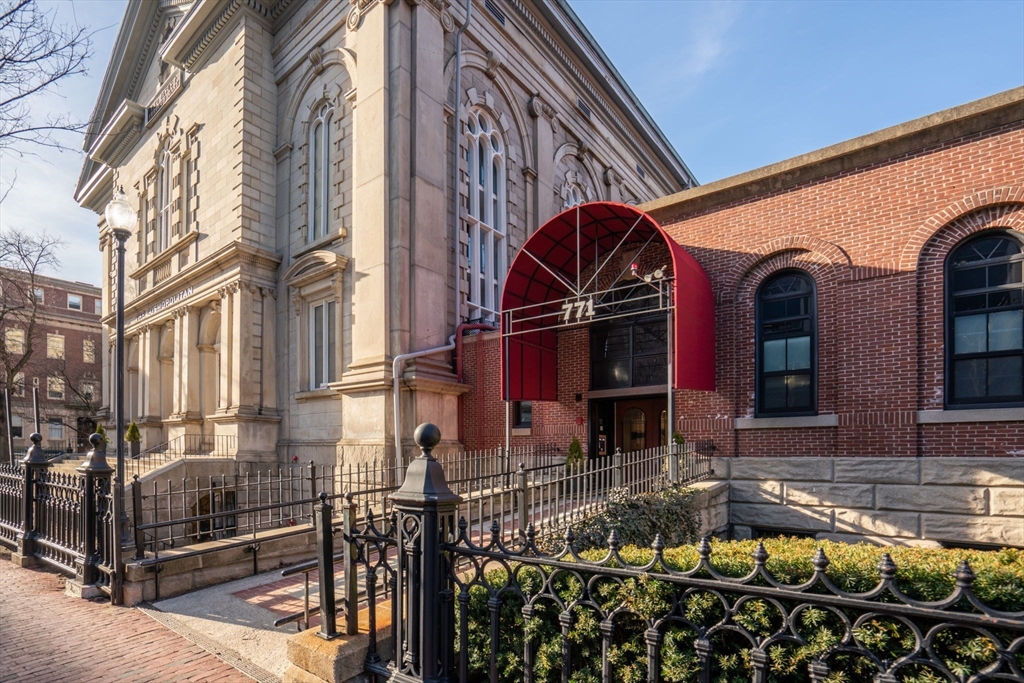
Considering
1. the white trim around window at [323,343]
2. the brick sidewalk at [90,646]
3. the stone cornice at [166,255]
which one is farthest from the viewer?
the stone cornice at [166,255]

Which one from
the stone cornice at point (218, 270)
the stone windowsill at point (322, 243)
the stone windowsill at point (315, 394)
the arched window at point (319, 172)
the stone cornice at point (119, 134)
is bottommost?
the stone windowsill at point (315, 394)

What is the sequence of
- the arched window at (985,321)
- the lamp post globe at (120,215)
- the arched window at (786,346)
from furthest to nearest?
the arched window at (786,346)
the arched window at (985,321)
the lamp post globe at (120,215)

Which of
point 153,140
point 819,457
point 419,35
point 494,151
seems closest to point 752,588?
point 819,457

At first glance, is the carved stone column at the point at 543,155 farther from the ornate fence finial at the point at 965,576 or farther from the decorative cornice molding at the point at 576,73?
the ornate fence finial at the point at 965,576

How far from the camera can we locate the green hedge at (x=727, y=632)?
311cm

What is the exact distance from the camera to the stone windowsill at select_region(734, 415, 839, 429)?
10688mm

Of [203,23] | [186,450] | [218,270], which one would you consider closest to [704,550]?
[218,270]

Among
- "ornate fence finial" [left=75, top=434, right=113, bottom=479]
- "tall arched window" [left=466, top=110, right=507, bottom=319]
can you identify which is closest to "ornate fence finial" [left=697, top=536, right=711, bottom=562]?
"ornate fence finial" [left=75, top=434, right=113, bottom=479]

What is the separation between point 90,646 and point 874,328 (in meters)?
Answer: 12.1

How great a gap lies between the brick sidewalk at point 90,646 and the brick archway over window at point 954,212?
1144cm

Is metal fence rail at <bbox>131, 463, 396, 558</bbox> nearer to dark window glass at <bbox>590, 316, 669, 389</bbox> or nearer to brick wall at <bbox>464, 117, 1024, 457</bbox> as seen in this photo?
dark window glass at <bbox>590, 316, 669, 389</bbox>

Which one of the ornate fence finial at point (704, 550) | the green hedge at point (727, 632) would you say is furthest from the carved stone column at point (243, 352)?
the ornate fence finial at point (704, 550)

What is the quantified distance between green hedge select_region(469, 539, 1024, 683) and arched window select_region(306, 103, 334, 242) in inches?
598

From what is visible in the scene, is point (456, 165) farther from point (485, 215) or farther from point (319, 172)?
point (319, 172)
